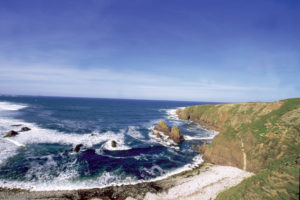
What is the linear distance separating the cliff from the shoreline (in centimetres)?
329

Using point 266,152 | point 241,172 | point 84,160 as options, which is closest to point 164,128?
point 241,172

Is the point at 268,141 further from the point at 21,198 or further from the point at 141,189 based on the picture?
the point at 21,198

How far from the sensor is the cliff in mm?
11508

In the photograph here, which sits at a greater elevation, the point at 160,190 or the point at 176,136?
the point at 176,136

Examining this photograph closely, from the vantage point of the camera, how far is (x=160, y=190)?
1817 cm

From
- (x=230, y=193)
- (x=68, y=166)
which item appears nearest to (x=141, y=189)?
(x=230, y=193)

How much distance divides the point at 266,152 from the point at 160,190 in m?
17.4

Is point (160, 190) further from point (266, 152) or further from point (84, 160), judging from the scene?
point (266, 152)

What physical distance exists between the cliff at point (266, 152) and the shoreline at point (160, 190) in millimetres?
3293

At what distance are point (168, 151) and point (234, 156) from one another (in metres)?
13.1

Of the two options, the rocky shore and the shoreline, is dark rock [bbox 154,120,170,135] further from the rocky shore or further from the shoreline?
the shoreline

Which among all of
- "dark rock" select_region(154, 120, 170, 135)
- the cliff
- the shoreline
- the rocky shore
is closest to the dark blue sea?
the shoreline

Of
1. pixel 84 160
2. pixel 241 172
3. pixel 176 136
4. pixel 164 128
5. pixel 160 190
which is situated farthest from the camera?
pixel 164 128

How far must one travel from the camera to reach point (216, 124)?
2208 inches
